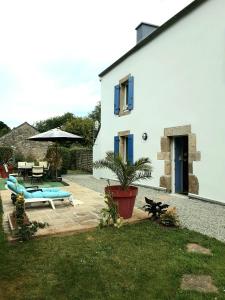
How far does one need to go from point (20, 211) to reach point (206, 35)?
6.82 meters

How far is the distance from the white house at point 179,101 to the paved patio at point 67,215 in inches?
106

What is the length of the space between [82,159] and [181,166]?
461 inches

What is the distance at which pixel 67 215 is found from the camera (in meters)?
6.68

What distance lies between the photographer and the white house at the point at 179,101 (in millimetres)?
8164

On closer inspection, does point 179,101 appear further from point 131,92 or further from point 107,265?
point 107,265

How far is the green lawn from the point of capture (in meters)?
3.31

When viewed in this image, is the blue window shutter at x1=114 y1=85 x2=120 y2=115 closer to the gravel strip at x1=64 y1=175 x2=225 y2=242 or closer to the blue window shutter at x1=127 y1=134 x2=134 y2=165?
the blue window shutter at x1=127 y1=134 x2=134 y2=165

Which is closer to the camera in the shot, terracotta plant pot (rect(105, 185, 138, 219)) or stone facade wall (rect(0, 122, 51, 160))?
terracotta plant pot (rect(105, 185, 138, 219))

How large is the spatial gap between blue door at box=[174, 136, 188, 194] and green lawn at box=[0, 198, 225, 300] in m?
4.92

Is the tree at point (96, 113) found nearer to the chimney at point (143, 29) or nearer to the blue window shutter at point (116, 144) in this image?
the blue window shutter at point (116, 144)

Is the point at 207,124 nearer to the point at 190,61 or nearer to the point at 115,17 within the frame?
the point at 190,61

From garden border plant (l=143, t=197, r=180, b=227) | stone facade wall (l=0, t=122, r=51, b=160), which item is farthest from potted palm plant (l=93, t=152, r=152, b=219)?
stone facade wall (l=0, t=122, r=51, b=160)

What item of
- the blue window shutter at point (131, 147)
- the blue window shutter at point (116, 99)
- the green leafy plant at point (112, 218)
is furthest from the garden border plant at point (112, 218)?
the blue window shutter at point (116, 99)

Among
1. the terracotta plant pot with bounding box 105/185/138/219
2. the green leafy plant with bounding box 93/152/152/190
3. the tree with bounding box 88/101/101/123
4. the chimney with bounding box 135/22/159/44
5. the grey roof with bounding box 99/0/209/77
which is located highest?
the tree with bounding box 88/101/101/123
